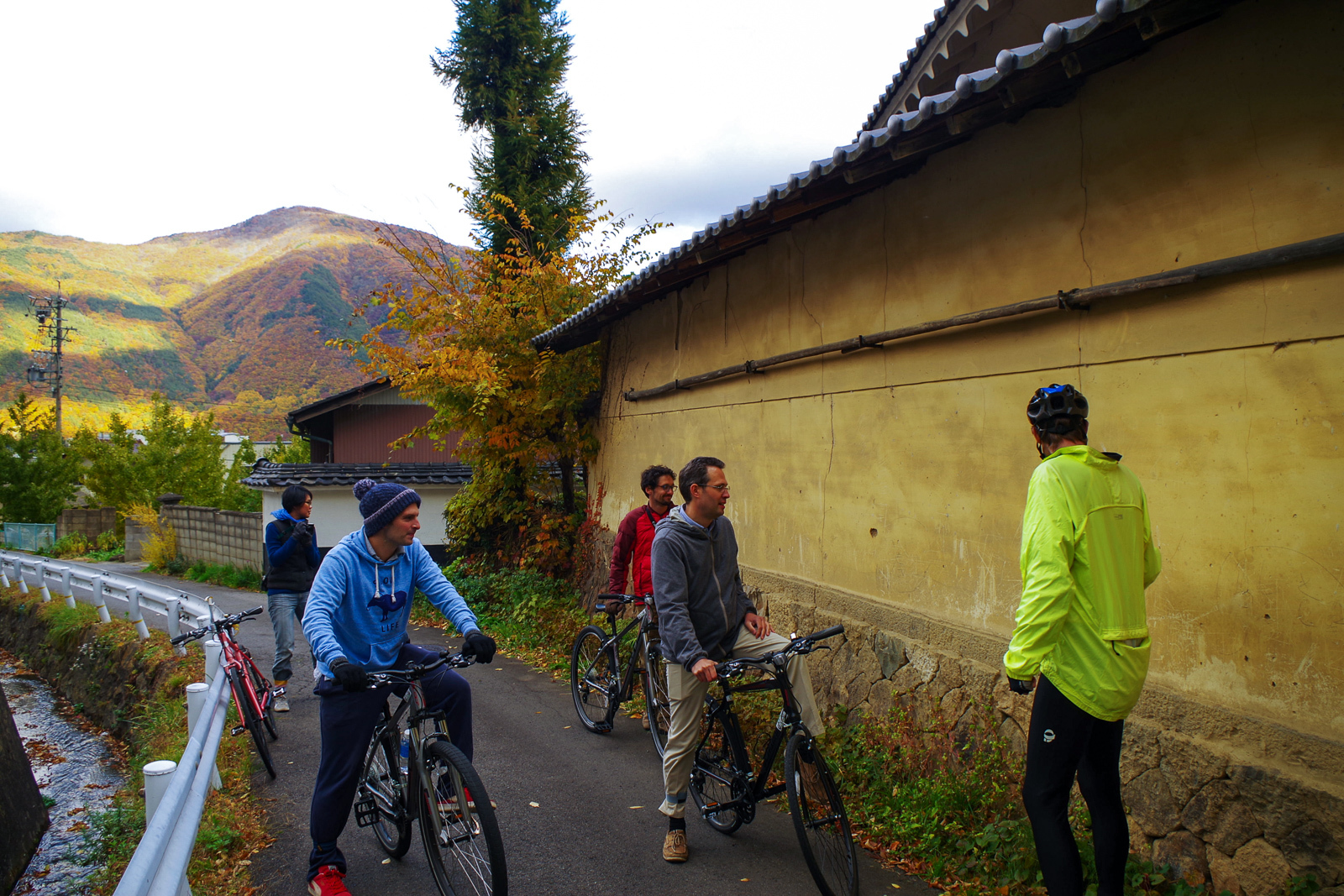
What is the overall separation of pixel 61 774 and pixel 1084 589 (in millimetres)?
10957

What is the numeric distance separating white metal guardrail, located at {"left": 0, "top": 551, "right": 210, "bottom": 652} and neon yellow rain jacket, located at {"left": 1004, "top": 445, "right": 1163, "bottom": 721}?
758 centimetres

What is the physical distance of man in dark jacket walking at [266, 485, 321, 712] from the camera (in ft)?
23.4

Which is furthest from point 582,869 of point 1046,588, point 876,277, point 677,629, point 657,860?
point 876,277

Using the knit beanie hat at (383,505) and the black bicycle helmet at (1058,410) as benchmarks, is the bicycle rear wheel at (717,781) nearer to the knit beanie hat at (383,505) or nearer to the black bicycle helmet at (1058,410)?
the knit beanie hat at (383,505)

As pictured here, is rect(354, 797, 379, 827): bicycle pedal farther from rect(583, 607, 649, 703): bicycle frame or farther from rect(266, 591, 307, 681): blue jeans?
rect(266, 591, 307, 681): blue jeans

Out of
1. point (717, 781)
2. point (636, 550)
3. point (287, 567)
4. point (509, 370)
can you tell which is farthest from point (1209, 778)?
point (509, 370)

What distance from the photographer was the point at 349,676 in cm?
343

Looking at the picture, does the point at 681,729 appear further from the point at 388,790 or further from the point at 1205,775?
the point at 1205,775

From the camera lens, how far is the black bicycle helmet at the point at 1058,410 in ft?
9.59

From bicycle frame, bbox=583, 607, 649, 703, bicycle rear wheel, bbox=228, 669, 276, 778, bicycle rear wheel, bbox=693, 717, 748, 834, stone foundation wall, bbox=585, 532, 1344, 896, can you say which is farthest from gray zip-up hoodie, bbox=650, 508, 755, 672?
bicycle rear wheel, bbox=228, 669, 276, 778

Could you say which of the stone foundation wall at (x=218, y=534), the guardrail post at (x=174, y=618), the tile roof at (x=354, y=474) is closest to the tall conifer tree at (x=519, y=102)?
the tile roof at (x=354, y=474)

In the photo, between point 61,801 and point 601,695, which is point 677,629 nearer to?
point 601,695

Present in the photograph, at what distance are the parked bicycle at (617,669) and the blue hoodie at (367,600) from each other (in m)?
2.08

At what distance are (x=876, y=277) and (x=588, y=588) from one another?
691 centimetres
